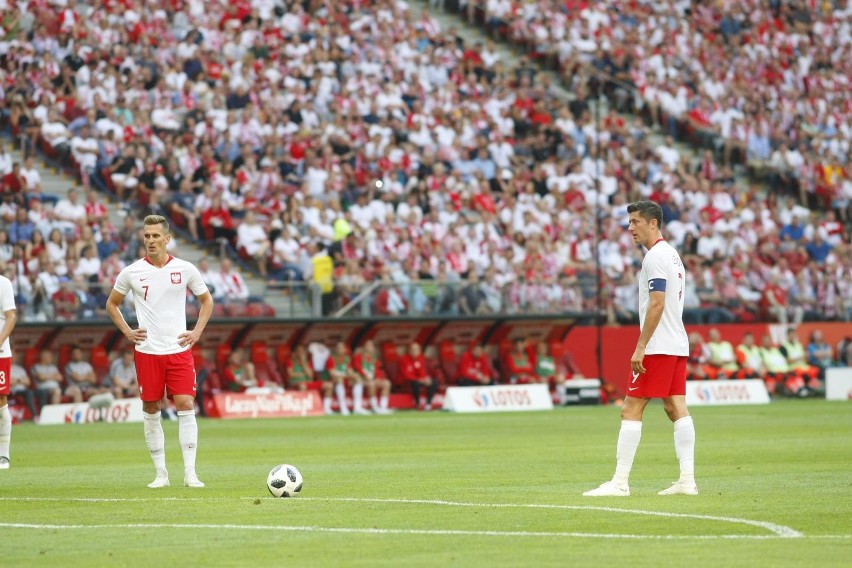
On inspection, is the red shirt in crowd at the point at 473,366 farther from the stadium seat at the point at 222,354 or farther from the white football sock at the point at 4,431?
the white football sock at the point at 4,431

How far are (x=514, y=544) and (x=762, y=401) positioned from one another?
87.7ft

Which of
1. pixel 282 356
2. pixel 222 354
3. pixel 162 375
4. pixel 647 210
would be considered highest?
pixel 647 210

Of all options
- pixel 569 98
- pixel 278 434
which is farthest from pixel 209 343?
pixel 569 98

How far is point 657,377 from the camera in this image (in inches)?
524

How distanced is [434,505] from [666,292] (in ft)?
8.68

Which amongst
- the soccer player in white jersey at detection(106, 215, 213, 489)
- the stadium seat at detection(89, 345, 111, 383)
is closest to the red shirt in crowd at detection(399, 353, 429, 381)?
the stadium seat at detection(89, 345, 111, 383)

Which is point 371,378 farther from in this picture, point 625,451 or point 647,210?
point 647,210

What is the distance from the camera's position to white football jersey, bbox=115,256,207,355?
589 inches

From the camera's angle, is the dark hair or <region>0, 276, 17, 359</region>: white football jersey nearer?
the dark hair

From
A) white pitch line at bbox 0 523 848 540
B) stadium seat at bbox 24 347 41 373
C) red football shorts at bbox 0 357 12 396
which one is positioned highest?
red football shorts at bbox 0 357 12 396

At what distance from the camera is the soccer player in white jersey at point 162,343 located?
586 inches

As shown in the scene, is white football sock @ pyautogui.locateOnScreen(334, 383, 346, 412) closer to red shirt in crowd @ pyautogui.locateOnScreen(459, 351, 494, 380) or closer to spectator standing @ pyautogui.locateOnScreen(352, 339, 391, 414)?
spectator standing @ pyautogui.locateOnScreen(352, 339, 391, 414)

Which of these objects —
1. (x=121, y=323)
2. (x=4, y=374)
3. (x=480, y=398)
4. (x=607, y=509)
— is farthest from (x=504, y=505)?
(x=480, y=398)

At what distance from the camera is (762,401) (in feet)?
118
